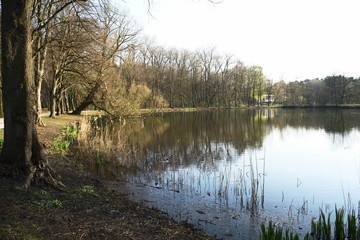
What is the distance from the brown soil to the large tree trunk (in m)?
0.59

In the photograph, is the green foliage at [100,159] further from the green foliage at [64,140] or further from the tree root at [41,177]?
the tree root at [41,177]

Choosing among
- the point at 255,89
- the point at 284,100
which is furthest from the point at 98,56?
the point at 284,100

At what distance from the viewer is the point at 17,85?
5812 mm

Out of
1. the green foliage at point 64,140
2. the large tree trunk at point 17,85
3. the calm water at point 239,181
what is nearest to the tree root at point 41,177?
the large tree trunk at point 17,85

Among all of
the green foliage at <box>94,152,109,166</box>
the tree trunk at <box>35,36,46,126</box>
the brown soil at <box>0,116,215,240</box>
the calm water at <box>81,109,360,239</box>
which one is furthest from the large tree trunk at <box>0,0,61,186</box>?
the tree trunk at <box>35,36,46,126</box>

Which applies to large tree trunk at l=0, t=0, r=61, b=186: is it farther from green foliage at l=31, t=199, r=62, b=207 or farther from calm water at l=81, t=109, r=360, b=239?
calm water at l=81, t=109, r=360, b=239

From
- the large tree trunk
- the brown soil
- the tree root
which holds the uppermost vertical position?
the large tree trunk

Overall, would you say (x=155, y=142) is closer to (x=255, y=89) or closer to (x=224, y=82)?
(x=224, y=82)

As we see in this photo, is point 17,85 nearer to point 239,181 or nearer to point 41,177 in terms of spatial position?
point 41,177

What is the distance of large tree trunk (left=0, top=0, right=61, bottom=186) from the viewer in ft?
18.8

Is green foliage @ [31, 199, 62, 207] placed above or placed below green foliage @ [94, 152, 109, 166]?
above

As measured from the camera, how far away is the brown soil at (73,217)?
3822 millimetres

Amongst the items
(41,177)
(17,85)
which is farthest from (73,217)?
(17,85)

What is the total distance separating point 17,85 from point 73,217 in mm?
3194
